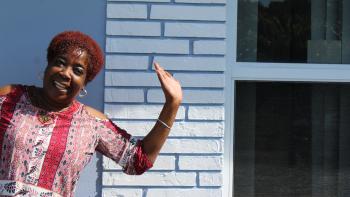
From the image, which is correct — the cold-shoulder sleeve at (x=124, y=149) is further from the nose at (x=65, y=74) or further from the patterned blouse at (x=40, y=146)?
the nose at (x=65, y=74)

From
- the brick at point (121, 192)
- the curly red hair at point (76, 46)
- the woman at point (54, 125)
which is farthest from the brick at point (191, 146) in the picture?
the curly red hair at point (76, 46)

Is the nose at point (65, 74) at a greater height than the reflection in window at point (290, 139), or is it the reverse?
the nose at point (65, 74)

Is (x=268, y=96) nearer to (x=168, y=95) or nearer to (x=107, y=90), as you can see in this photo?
(x=107, y=90)

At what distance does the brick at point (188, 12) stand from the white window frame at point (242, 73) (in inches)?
4.7

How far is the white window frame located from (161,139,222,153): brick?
0.50 ft

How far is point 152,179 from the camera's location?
331 cm

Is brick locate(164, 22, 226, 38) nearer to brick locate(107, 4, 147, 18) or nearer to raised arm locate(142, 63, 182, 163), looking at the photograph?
brick locate(107, 4, 147, 18)

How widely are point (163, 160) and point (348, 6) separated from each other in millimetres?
1398

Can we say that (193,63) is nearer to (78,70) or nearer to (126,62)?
(126,62)

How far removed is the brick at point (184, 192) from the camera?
10.9ft

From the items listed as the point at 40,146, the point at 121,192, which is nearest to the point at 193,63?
the point at 121,192

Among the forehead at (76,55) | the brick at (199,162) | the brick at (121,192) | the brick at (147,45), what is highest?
the brick at (147,45)

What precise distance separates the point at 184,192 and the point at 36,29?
113 centimetres

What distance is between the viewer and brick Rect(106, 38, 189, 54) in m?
3.26
